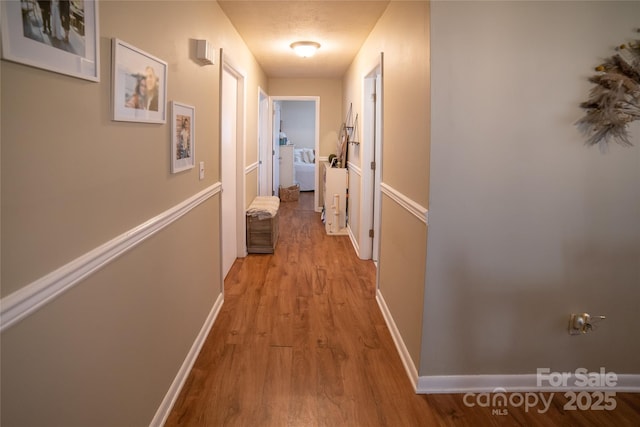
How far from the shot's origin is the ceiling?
3.00 m

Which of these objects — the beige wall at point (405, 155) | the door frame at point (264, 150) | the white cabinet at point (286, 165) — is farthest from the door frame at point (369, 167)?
the white cabinet at point (286, 165)

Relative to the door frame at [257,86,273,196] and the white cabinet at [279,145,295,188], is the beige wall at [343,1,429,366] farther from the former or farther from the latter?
the white cabinet at [279,145,295,188]

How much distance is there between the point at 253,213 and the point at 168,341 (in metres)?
2.72

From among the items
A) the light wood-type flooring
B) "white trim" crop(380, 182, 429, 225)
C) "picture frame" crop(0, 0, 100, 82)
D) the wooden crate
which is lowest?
the light wood-type flooring

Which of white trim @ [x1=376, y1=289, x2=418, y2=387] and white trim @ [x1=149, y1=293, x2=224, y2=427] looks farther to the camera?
white trim @ [x1=376, y1=289, x2=418, y2=387]

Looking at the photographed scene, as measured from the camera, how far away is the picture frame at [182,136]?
2037 mm

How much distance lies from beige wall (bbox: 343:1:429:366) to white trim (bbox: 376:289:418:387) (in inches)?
1.8

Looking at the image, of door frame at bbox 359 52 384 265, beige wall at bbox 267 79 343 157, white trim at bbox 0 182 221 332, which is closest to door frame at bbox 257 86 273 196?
beige wall at bbox 267 79 343 157

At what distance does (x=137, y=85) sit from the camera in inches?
62.1

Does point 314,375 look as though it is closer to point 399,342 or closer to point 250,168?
point 399,342

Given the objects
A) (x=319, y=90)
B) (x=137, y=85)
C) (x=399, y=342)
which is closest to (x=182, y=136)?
(x=137, y=85)

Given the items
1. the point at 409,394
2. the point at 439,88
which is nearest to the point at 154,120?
the point at 439,88

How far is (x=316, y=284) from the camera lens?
3.79m

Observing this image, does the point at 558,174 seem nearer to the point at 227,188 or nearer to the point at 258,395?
the point at 258,395
